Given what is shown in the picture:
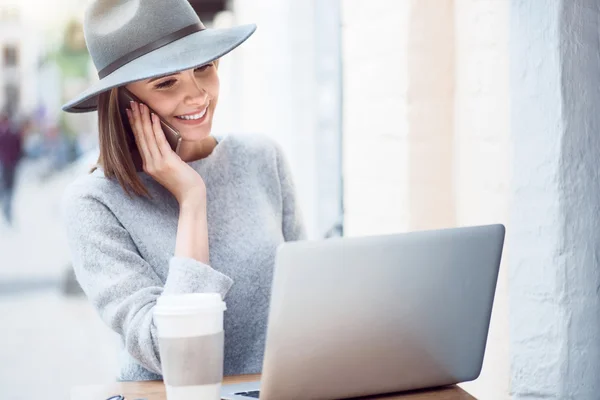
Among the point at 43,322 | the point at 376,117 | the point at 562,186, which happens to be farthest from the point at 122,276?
the point at 43,322

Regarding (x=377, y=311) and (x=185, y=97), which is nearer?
(x=377, y=311)

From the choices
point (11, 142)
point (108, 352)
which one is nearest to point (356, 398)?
point (108, 352)

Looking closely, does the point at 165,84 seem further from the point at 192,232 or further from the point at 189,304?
the point at 189,304

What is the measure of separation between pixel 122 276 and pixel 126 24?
43 cm

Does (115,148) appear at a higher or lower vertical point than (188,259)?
higher

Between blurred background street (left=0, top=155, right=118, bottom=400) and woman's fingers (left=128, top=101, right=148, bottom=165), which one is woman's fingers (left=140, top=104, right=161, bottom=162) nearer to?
woman's fingers (left=128, top=101, right=148, bottom=165)

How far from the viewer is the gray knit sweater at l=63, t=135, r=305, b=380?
1284mm

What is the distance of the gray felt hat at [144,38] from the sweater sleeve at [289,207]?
33 centimetres

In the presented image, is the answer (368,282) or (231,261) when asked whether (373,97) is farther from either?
(368,282)

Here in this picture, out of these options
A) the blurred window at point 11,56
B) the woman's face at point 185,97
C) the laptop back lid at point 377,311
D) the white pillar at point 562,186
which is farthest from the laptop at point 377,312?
the blurred window at point 11,56

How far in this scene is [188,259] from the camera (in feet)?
4.25

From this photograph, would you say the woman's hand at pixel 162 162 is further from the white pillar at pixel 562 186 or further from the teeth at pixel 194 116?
the white pillar at pixel 562 186

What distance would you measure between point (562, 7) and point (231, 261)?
0.71 metres

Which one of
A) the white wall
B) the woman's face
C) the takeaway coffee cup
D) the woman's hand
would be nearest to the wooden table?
the takeaway coffee cup
